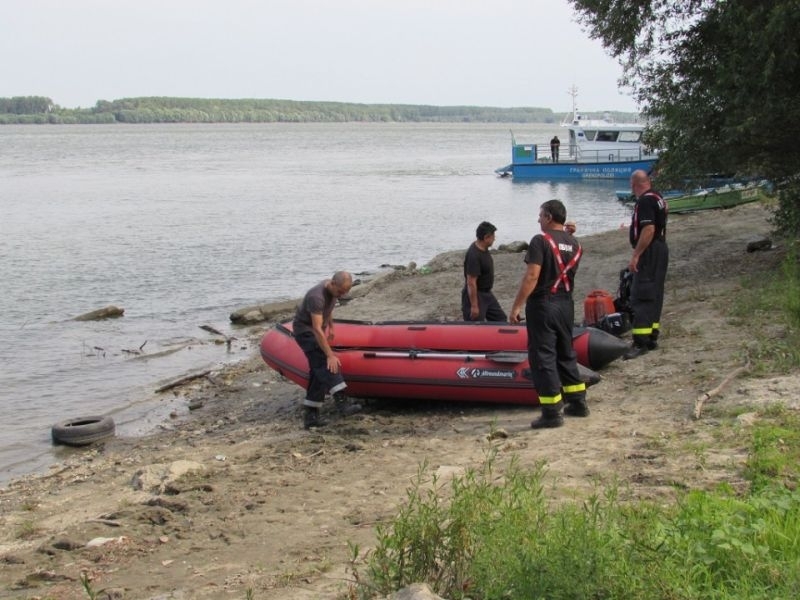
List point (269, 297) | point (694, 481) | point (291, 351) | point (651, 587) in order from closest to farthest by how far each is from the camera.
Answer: point (651, 587), point (694, 481), point (291, 351), point (269, 297)

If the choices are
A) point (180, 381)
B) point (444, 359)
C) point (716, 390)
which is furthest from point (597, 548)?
point (180, 381)

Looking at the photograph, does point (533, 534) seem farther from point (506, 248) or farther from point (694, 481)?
point (506, 248)

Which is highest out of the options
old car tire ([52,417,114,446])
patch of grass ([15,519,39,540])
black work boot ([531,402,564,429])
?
black work boot ([531,402,564,429])

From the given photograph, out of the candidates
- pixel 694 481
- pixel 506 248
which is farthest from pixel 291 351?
pixel 506 248

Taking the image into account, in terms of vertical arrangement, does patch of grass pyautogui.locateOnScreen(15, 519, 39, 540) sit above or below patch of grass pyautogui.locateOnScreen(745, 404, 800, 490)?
below

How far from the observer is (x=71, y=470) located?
348 inches

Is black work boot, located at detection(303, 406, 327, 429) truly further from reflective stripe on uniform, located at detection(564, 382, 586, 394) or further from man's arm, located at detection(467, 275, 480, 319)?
reflective stripe on uniform, located at detection(564, 382, 586, 394)

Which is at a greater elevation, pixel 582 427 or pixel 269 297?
pixel 582 427

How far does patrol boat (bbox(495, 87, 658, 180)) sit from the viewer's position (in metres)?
41.2

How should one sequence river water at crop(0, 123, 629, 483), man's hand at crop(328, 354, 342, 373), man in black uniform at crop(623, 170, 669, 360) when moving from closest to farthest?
man's hand at crop(328, 354, 342, 373) < man in black uniform at crop(623, 170, 669, 360) < river water at crop(0, 123, 629, 483)

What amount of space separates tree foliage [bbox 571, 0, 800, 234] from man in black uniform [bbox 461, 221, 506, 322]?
3.56 meters

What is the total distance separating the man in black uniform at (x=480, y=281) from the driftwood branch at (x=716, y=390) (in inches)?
105

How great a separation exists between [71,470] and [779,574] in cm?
687

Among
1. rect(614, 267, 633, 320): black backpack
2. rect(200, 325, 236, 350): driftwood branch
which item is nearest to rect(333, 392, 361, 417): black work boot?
rect(614, 267, 633, 320): black backpack
